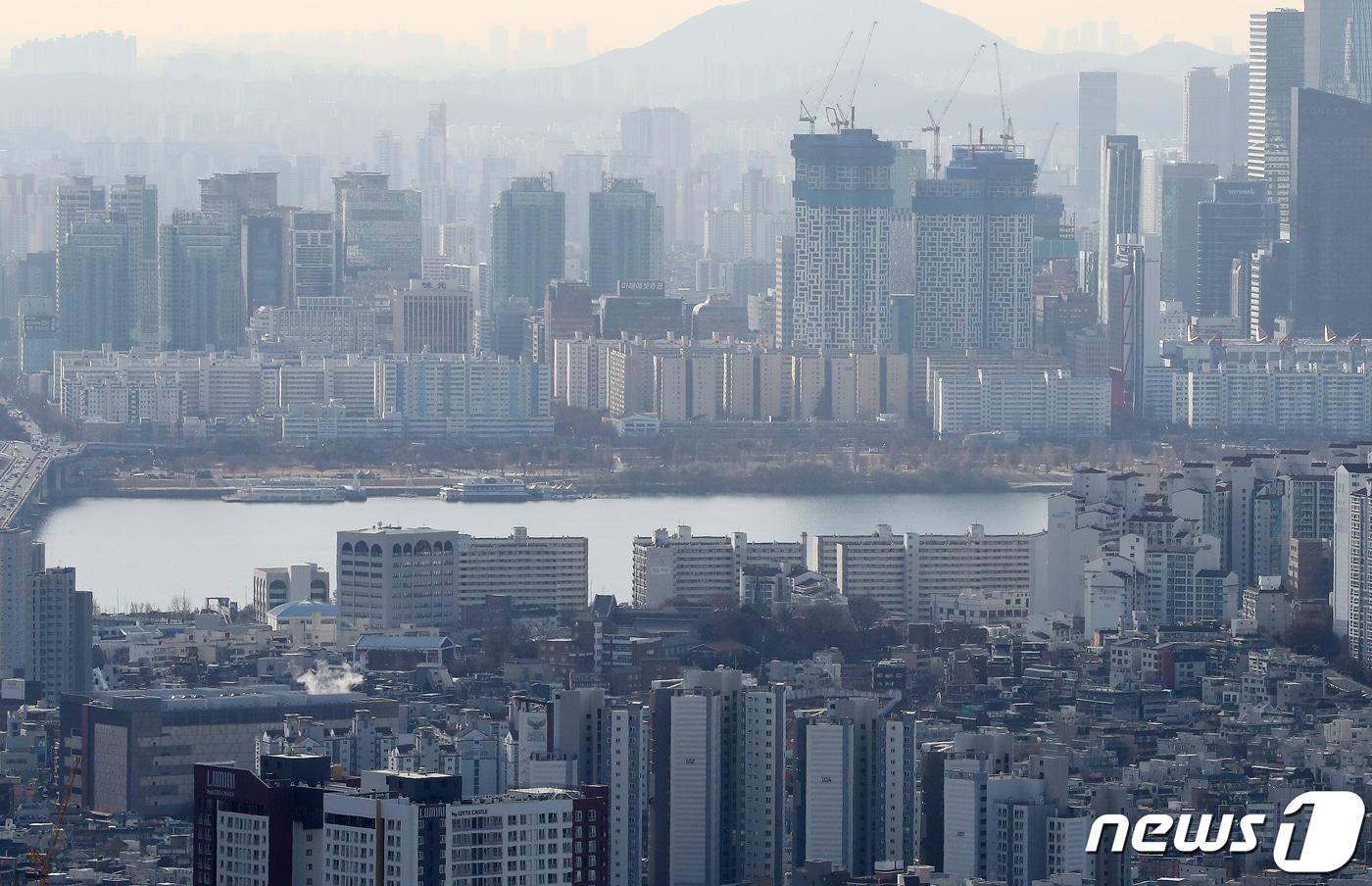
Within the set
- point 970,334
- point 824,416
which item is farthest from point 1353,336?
point 824,416

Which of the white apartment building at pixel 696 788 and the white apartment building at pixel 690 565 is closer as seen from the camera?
the white apartment building at pixel 696 788

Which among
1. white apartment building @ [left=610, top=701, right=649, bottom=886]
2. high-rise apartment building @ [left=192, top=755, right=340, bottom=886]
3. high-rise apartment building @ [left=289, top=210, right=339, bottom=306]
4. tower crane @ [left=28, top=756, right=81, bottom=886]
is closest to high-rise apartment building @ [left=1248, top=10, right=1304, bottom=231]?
high-rise apartment building @ [left=289, top=210, right=339, bottom=306]

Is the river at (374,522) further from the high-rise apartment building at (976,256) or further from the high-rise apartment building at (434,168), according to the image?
the high-rise apartment building at (434,168)

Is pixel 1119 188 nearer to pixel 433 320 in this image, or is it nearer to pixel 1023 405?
pixel 433 320

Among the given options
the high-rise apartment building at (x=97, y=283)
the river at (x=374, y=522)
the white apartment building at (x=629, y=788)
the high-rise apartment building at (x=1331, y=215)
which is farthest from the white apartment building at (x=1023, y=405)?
the white apartment building at (x=629, y=788)

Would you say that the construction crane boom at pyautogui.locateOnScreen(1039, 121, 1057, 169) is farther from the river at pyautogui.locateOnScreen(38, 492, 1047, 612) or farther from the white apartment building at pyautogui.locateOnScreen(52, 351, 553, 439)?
the river at pyautogui.locateOnScreen(38, 492, 1047, 612)
